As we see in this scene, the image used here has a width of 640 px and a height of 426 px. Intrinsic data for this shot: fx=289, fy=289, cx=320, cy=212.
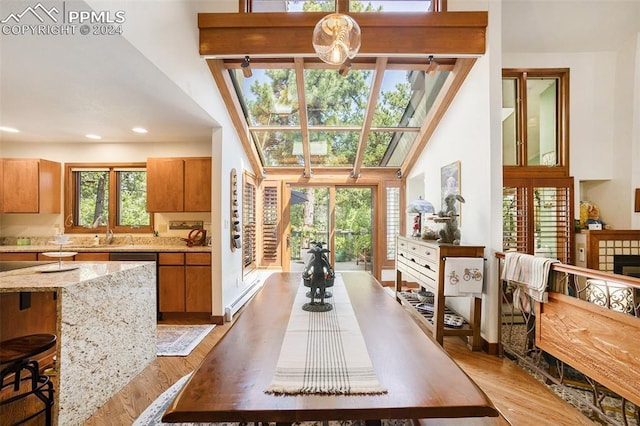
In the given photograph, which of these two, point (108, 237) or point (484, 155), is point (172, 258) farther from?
point (484, 155)

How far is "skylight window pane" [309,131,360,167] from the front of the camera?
15.5 feet

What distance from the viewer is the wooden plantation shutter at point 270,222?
5.71 m

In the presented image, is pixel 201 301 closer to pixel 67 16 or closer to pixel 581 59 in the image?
pixel 67 16


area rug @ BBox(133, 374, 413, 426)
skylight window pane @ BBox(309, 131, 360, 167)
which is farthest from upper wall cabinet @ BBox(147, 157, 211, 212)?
area rug @ BBox(133, 374, 413, 426)

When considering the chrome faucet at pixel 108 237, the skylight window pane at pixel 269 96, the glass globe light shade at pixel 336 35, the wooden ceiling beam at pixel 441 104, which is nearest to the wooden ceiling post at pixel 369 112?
the wooden ceiling beam at pixel 441 104

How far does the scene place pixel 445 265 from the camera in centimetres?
287

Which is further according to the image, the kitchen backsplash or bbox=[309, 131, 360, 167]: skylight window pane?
bbox=[309, 131, 360, 167]: skylight window pane

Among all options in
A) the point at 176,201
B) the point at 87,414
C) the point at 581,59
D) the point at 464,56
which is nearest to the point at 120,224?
the point at 176,201

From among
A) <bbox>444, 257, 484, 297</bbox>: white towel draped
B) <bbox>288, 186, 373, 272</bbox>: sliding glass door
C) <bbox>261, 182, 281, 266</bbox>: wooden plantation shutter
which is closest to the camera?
<bbox>444, 257, 484, 297</bbox>: white towel draped

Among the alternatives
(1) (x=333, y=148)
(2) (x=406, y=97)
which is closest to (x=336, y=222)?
(1) (x=333, y=148)

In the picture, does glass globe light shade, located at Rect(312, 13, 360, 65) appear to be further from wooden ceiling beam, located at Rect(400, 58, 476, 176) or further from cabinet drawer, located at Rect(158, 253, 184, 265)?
cabinet drawer, located at Rect(158, 253, 184, 265)

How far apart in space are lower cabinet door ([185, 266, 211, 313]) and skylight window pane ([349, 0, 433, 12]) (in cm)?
359

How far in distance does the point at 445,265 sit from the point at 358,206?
3.12 m

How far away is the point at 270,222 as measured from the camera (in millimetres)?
5746
